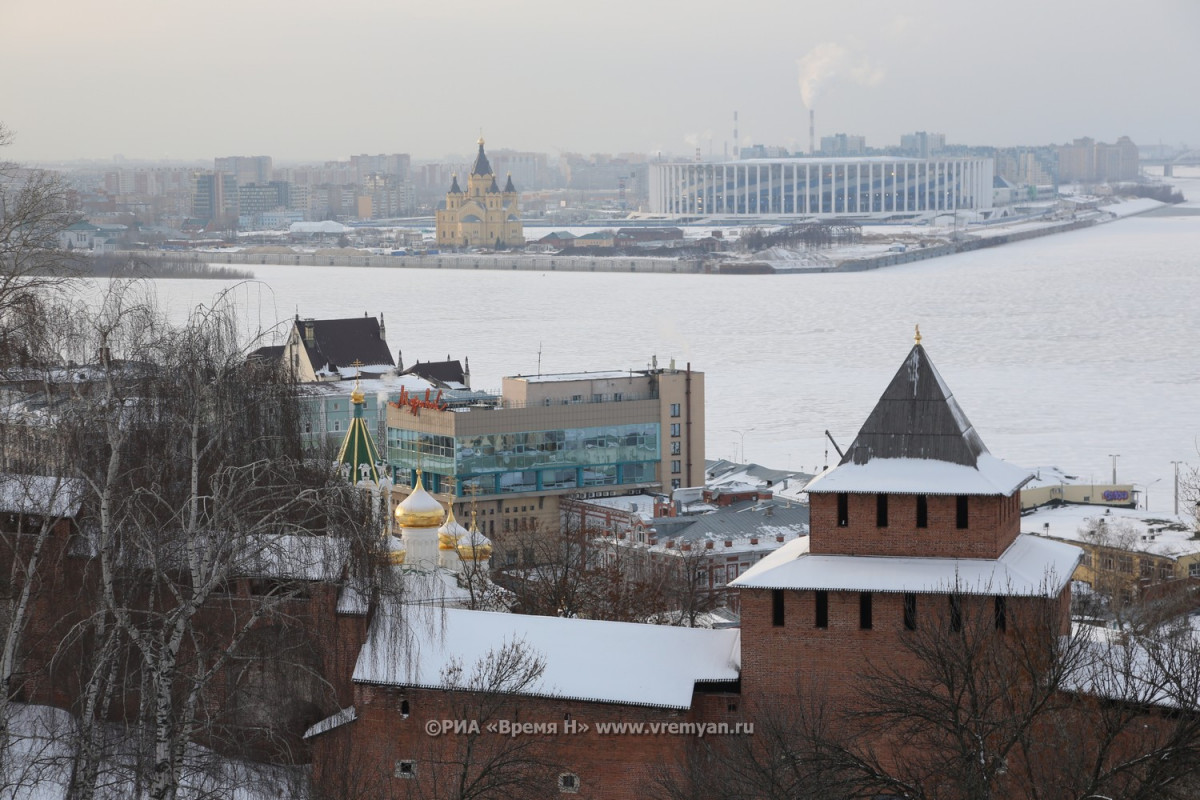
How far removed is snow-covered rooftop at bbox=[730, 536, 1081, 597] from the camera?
1111cm

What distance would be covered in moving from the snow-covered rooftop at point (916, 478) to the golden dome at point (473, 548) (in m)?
6.64

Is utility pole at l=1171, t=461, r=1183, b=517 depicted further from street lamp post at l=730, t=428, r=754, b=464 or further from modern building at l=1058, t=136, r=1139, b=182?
modern building at l=1058, t=136, r=1139, b=182

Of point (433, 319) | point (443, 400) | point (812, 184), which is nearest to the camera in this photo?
point (443, 400)

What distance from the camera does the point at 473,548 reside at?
1789 cm

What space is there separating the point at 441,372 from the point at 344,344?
201 centimetres

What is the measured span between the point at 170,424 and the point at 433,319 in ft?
183

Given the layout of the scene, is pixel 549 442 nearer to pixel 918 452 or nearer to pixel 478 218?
pixel 918 452

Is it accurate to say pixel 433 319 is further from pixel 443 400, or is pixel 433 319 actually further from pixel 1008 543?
pixel 1008 543

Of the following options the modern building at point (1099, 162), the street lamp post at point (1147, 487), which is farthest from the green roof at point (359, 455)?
the modern building at point (1099, 162)

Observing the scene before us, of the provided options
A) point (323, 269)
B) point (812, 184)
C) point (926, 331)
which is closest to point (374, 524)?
point (926, 331)

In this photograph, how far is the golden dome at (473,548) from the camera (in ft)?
58.7

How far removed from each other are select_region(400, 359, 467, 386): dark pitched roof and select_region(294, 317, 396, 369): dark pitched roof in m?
0.85

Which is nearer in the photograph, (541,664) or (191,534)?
(191,534)

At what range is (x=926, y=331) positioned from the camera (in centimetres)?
5688
